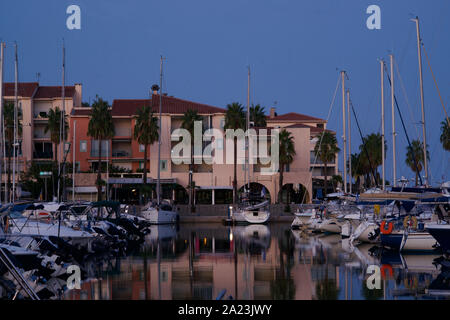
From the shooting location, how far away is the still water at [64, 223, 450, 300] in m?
18.3

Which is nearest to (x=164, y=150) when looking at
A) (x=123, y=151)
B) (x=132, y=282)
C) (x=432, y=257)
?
(x=123, y=151)

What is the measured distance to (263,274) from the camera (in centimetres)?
2298

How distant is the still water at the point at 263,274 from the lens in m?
18.3

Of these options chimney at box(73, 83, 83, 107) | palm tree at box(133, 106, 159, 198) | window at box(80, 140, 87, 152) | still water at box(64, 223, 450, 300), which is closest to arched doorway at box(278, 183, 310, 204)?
palm tree at box(133, 106, 159, 198)

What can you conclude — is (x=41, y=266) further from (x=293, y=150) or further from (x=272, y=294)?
(x=293, y=150)

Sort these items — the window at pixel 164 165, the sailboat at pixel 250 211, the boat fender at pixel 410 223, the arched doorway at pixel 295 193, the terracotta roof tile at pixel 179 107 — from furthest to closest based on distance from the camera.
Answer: the arched doorway at pixel 295 193 < the terracotta roof tile at pixel 179 107 < the window at pixel 164 165 < the sailboat at pixel 250 211 < the boat fender at pixel 410 223

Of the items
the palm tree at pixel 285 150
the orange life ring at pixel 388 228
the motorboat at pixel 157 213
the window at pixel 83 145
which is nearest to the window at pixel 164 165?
the window at pixel 83 145

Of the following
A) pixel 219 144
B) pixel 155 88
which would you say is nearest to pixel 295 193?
pixel 219 144

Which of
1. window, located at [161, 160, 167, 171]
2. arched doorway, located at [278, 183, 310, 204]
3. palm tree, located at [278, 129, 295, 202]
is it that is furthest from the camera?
arched doorway, located at [278, 183, 310, 204]

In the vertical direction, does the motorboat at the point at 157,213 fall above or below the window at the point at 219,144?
below

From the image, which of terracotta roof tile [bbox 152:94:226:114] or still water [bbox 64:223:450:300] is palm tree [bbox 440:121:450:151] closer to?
terracotta roof tile [bbox 152:94:226:114]

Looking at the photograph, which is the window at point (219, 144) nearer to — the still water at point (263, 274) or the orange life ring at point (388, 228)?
the still water at point (263, 274)

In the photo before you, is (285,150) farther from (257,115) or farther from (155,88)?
(155,88)

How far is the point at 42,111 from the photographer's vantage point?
82.0 meters
